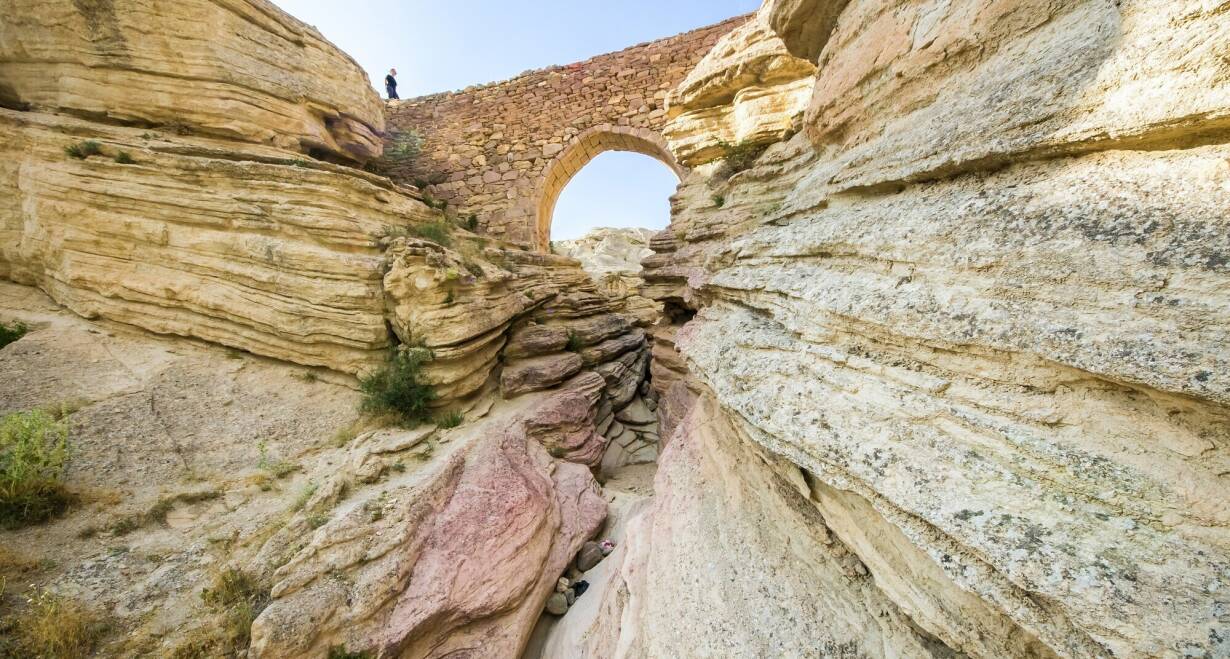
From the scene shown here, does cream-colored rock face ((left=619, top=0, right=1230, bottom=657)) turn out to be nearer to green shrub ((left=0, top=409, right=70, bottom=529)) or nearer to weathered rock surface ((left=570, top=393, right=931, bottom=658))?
weathered rock surface ((left=570, top=393, right=931, bottom=658))

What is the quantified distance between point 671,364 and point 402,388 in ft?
13.3

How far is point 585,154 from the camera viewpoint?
34.1ft

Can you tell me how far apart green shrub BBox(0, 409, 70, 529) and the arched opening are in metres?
8.29

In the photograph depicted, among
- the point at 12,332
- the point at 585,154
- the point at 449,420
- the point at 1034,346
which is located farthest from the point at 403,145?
the point at 1034,346

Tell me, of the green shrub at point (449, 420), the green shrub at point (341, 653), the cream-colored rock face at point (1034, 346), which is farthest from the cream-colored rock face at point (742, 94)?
the green shrub at point (341, 653)

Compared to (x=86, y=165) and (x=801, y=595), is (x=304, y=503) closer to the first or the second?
(x=801, y=595)

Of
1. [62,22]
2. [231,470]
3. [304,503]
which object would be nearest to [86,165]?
[62,22]

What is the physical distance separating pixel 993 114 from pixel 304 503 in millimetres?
5003

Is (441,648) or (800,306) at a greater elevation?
(800,306)

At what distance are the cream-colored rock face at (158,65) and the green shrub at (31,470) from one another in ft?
14.1

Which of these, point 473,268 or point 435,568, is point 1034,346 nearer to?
point 435,568

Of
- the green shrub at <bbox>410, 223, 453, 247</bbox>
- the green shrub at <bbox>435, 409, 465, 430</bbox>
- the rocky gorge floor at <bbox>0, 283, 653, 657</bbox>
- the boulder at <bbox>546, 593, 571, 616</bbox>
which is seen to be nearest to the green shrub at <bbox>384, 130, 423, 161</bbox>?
the green shrub at <bbox>410, 223, 453, 247</bbox>

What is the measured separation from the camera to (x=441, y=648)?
9.18 feet

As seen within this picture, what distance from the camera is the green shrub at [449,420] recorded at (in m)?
4.54
